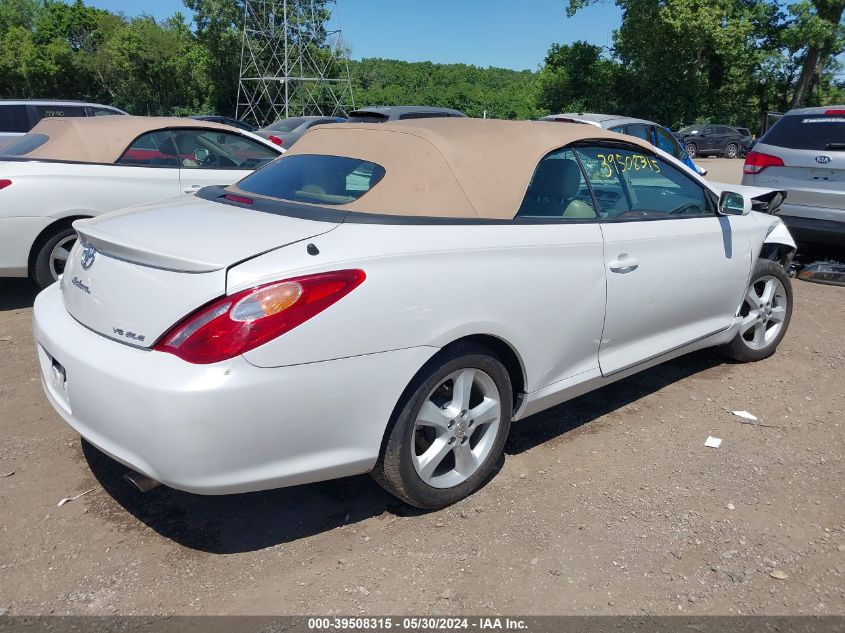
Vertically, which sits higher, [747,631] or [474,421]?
[474,421]

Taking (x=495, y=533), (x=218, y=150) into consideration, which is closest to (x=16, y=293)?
(x=218, y=150)

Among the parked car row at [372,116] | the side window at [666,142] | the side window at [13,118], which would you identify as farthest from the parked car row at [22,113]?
the side window at [666,142]

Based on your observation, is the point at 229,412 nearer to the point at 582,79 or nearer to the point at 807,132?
the point at 807,132

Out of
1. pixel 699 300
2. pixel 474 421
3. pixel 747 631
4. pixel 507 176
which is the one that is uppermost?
pixel 507 176

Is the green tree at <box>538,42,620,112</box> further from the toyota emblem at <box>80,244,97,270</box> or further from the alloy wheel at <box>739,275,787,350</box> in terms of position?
the toyota emblem at <box>80,244,97,270</box>

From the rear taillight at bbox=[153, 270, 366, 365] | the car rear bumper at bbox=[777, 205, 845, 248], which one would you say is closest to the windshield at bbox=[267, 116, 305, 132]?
the car rear bumper at bbox=[777, 205, 845, 248]

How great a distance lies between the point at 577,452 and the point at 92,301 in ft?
7.98

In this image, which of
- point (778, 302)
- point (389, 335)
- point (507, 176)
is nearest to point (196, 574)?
point (389, 335)

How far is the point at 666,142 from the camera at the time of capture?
38.4ft

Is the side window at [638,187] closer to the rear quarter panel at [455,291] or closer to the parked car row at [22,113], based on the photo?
the rear quarter panel at [455,291]

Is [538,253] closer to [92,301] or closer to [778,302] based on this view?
[92,301]

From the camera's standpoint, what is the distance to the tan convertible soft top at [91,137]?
6.10m

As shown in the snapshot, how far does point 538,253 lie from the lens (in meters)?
3.19

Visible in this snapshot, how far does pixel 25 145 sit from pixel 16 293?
1.35 m
